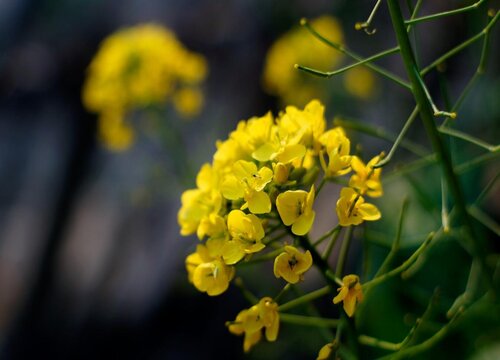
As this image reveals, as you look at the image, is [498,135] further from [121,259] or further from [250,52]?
[121,259]

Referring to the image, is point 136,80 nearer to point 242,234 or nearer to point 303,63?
point 303,63

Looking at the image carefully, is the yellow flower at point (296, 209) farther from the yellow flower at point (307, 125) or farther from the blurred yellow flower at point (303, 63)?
the blurred yellow flower at point (303, 63)

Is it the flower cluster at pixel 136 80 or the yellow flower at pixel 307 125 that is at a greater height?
the yellow flower at pixel 307 125

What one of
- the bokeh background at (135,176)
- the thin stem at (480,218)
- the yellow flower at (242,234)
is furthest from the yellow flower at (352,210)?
the bokeh background at (135,176)

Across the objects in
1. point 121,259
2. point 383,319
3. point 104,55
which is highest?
point 104,55

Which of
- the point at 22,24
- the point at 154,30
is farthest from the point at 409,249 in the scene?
the point at 22,24

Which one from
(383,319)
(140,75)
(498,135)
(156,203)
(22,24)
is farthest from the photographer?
(22,24)
